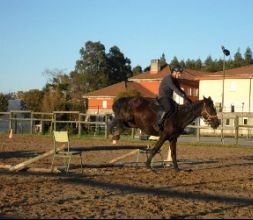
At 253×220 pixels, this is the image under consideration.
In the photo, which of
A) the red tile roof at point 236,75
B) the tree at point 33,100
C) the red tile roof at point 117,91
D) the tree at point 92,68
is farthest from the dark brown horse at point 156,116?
the tree at point 92,68

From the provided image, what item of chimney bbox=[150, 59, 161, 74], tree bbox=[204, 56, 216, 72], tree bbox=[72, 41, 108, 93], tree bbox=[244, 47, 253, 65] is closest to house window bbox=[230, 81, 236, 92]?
chimney bbox=[150, 59, 161, 74]

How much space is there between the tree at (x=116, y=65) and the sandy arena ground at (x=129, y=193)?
85.3m

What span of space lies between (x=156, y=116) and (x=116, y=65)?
8826 cm

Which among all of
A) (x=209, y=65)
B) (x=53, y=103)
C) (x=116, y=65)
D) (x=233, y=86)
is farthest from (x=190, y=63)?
(x=53, y=103)

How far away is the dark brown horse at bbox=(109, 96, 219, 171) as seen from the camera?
1412cm

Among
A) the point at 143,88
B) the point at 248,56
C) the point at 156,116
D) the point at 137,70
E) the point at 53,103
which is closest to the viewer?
the point at 156,116

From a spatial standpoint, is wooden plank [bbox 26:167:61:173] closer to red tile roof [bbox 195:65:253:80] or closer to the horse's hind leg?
the horse's hind leg

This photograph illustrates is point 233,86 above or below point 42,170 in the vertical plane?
above

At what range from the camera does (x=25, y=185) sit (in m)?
10.8

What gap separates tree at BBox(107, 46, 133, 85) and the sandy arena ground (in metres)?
85.3

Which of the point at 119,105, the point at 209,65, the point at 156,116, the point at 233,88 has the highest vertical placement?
the point at 209,65

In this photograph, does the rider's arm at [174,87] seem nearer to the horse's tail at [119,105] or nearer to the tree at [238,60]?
the horse's tail at [119,105]

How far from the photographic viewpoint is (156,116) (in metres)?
14.1

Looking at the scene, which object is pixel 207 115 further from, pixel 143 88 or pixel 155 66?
pixel 155 66
